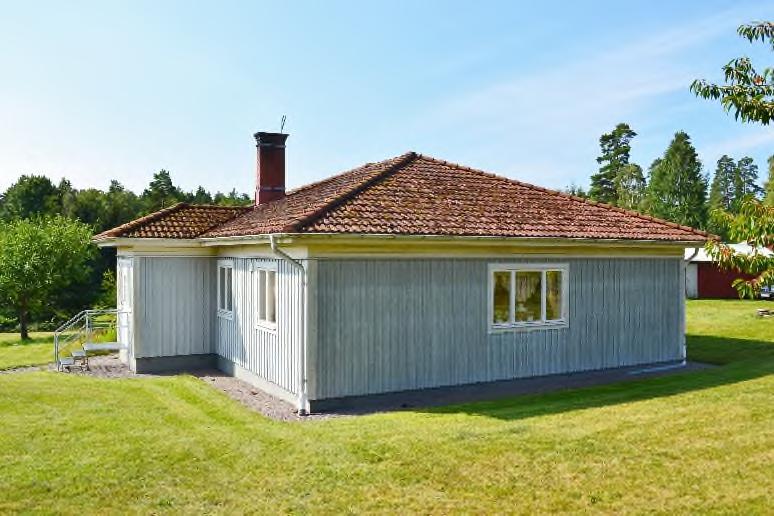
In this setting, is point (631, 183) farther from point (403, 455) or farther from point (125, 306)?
point (403, 455)

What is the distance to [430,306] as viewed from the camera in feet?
38.8

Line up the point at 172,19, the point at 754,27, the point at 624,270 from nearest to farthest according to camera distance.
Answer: the point at 754,27 → the point at 172,19 → the point at 624,270

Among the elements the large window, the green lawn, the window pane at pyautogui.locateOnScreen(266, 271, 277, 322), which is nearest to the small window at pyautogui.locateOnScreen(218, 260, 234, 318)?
the window pane at pyautogui.locateOnScreen(266, 271, 277, 322)

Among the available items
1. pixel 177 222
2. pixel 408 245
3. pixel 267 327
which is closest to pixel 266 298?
pixel 267 327

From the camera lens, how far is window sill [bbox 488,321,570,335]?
12547 millimetres

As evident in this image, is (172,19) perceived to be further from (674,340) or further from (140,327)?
(674,340)

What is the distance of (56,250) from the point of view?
1110 inches

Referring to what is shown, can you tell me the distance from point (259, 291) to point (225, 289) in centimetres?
248

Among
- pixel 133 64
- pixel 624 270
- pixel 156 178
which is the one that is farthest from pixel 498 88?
pixel 156 178

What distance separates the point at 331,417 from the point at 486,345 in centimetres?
362

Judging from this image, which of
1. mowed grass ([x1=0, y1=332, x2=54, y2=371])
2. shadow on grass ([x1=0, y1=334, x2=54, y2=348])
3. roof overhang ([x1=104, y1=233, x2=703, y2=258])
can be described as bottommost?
shadow on grass ([x1=0, y1=334, x2=54, y2=348])

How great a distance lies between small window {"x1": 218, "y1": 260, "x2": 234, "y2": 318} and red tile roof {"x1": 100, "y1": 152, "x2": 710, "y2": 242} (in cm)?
82

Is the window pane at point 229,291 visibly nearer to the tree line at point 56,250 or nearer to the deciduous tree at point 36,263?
the tree line at point 56,250

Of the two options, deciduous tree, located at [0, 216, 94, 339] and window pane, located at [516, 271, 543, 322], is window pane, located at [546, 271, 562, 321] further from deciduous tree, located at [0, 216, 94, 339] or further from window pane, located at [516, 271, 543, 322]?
deciduous tree, located at [0, 216, 94, 339]
